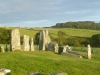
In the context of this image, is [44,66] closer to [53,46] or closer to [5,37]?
[53,46]

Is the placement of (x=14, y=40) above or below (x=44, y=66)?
above

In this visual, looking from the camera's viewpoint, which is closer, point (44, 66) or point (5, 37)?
point (44, 66)

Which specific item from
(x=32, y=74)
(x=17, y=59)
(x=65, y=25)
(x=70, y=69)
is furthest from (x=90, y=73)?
(x=65, y=25)

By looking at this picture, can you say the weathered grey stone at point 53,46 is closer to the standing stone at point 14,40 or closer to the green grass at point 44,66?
the standing stone at point 14,40

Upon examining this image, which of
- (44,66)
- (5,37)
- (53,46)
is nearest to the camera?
(44,66)

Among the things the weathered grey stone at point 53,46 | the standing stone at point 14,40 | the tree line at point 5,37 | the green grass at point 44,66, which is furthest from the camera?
the tree line at point 5,37

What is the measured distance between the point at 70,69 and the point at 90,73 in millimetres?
1964

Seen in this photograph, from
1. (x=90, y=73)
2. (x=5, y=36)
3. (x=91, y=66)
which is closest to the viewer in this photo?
(x=90, y=73)

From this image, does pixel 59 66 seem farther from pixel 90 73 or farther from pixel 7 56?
pixel 7 56

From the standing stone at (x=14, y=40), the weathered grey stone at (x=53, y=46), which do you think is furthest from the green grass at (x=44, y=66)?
the weathered grey stone at (x=53, y=46)

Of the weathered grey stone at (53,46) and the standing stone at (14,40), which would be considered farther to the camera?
the weathered grey stone at (53,46)

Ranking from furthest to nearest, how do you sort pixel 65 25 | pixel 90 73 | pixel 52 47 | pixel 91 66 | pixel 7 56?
pixel 65 25 → pixel 52 47 → pixel 7 56 → pixel 91 66 → pixel 90 73

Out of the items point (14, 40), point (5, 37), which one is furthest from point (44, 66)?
point (5, 37)

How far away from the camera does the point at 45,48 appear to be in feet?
141
